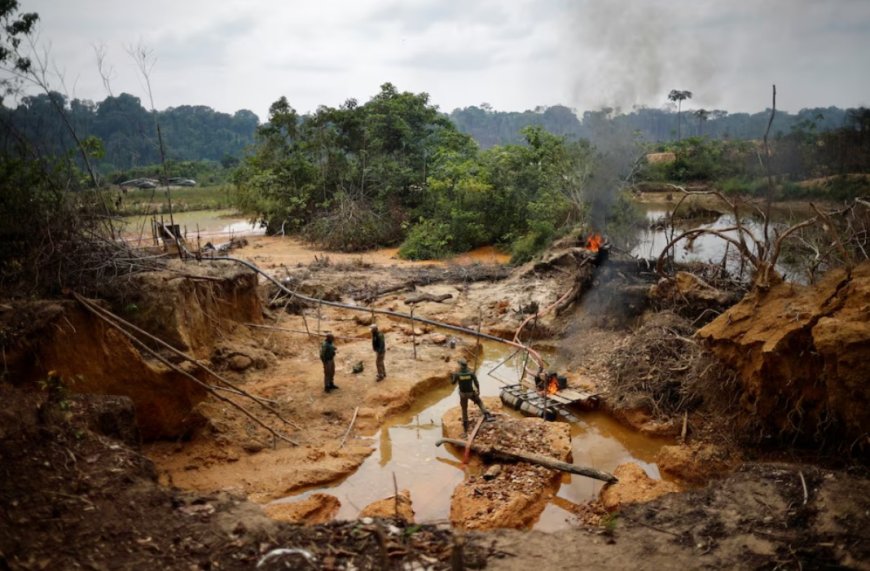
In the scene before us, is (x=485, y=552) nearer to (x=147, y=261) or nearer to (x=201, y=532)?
(x=201, y=532)

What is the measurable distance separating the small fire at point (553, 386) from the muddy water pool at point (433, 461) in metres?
0.76

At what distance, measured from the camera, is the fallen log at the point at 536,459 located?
7.54 m

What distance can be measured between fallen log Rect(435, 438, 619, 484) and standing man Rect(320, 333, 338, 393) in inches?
117

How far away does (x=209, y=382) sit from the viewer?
944cm

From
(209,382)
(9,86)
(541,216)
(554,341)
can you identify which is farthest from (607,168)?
(9,86)

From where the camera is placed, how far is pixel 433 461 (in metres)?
8.73

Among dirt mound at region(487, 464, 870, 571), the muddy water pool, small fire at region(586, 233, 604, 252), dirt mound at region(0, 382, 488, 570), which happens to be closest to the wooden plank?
the muddy water pool

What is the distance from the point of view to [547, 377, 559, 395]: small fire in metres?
10.4

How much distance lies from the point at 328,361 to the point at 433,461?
308cm

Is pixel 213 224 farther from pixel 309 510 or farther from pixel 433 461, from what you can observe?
pixel 309 510

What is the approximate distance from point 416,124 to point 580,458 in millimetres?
24612

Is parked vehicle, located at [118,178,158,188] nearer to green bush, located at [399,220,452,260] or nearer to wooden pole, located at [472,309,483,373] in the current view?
wooden pole, located at [472,309,483,373]

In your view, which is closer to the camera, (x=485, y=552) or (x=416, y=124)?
(x=485, y=552)

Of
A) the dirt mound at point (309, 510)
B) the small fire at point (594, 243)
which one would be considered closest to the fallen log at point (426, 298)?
the small fire at point (594, 243)
